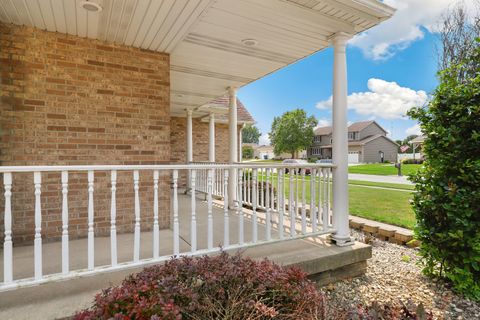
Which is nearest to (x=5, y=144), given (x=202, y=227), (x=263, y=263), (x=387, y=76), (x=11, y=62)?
(x=11, y=62)

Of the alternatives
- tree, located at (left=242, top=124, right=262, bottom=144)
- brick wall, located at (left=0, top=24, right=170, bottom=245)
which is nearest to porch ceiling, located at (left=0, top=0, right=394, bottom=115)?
brick wall, located at (left=0, top=24, right=170, bottom=245)

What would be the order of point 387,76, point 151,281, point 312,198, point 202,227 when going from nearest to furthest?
point 151,281, point 312,198, point 202,227, point 387,76

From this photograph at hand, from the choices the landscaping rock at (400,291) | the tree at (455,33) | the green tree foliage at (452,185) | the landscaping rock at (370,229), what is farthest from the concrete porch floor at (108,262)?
the tree at (455,33)

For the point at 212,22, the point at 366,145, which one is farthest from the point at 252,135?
the point at 212,22

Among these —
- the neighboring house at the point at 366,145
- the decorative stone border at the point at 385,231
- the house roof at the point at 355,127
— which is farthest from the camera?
the house roof at the point at 355,127

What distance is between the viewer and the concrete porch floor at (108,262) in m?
2.13

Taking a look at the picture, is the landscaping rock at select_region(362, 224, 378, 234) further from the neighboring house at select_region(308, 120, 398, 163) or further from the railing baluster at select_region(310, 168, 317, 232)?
the neighboring house at select_region(308, 120, 398, 163)

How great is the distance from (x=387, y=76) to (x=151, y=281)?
28570 mm

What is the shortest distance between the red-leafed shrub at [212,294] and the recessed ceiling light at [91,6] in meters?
2.84

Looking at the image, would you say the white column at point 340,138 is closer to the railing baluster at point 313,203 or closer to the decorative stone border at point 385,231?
the railing baluster at point 313,203

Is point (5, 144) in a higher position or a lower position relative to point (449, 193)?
higher

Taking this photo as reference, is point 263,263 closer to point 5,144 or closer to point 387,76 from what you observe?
point 5,144

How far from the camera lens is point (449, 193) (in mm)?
3131

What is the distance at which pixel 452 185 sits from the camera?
312cm
